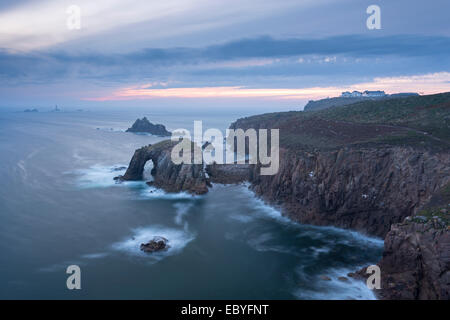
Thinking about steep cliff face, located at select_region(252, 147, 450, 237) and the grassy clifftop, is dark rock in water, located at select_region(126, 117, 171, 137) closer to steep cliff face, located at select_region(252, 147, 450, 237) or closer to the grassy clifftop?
the grassy clifftop

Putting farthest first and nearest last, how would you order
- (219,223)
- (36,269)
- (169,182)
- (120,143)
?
(120,143) → (169,182) → (219,223) → (36,269)

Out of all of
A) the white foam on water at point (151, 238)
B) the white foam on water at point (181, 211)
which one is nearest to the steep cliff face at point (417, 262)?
the white foam on water at point (151, 238)

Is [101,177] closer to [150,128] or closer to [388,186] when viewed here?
[388,186]

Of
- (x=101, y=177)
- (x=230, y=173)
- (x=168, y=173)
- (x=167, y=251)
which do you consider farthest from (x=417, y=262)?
(x=101, y=177)

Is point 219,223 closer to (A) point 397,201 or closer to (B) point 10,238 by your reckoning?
(A) point 397,201

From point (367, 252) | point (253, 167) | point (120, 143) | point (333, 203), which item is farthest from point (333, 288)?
point (120, 143)

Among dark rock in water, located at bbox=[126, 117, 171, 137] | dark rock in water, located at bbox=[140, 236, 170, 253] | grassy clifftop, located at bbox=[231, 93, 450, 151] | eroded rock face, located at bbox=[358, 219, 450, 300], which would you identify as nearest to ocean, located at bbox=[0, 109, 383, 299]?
dark rock in water, located at bbox=[140, 236, 170, 253]
